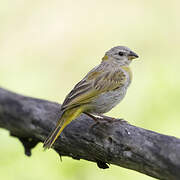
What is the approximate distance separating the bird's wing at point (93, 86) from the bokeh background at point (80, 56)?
1556 millimetres

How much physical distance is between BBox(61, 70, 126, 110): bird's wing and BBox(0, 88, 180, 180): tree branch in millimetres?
209

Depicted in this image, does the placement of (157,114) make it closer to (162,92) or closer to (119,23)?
(162,92)

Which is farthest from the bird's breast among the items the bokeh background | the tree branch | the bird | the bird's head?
the bokeh background

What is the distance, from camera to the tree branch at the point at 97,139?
3656 mm

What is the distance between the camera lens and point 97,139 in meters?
4.26

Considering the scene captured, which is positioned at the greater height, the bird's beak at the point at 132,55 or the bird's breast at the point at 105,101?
A: the bird's beak at the point at 132,55

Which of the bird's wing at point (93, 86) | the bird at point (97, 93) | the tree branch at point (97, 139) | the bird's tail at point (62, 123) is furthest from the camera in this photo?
the bird's wing at point (93, 86)

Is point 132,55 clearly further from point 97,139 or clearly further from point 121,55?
point 97,139

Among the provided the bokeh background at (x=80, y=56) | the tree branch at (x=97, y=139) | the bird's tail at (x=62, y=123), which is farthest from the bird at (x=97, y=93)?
the bokeh background at (x=80, y=56)

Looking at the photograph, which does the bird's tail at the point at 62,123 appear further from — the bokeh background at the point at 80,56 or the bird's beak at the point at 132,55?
the bokeh background at the point at 80,56

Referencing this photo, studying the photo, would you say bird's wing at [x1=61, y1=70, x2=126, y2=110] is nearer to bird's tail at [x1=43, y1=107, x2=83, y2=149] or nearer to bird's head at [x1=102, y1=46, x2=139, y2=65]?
bird's tail at [x1=43, y1=107, x2=83, y2=149]

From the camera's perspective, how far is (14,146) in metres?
6.81

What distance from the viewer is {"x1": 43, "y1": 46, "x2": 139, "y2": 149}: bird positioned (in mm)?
4536

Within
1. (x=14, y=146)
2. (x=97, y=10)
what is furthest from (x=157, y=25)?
(x=14, y=146)
